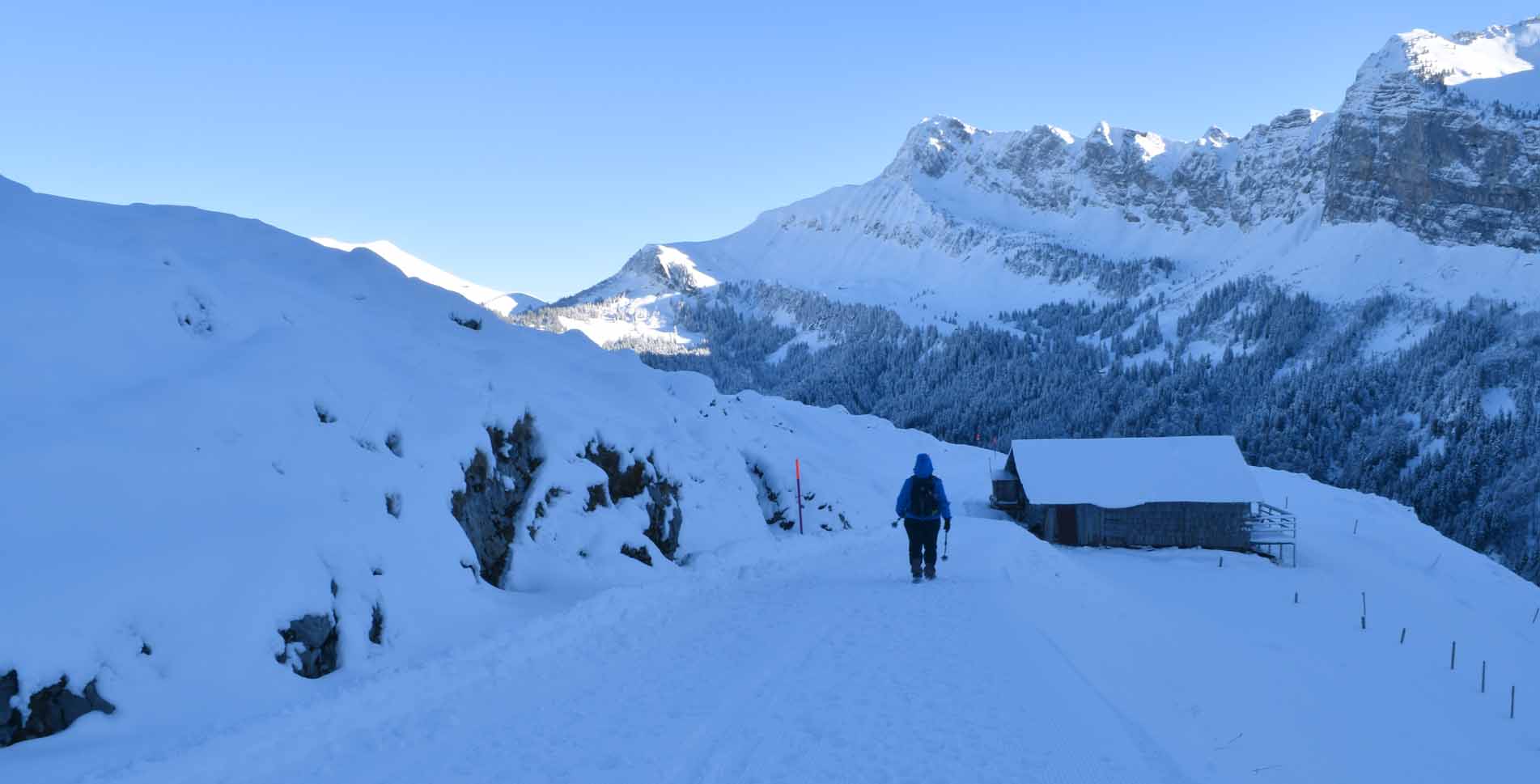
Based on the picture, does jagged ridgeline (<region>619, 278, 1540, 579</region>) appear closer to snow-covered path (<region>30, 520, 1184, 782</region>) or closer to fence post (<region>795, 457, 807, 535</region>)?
fence post (<region>795, 457, 807, 535</region>)

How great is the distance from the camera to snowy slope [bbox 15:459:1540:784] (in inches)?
221

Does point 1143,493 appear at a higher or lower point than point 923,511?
lower

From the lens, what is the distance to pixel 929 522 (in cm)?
1281

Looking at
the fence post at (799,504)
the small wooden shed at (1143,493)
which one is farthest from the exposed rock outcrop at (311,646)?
the small wooden shed at (1143,493)

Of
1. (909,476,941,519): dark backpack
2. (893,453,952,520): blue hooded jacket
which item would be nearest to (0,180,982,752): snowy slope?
(893,453,952,520): blue hooded jacket

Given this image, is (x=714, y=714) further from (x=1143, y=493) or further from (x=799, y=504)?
(x=1143, y=493)

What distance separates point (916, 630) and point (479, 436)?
706cm

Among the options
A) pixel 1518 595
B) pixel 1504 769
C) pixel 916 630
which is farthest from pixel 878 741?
pixel 1518 595

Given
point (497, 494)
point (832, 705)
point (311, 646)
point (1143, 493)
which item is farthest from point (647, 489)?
point (1143, 493)

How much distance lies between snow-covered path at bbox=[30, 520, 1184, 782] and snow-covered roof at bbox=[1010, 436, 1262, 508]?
35.6 metres

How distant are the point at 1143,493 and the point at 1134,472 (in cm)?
168

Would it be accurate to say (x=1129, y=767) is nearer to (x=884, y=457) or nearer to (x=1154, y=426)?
(x=884, y=457)

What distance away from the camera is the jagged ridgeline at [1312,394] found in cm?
10812

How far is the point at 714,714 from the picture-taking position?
6.52 m
